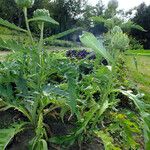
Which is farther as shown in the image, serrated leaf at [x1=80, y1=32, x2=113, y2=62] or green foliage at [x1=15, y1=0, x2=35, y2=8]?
green foliage at [x1=15, y1=0, x2=35, y2=8]

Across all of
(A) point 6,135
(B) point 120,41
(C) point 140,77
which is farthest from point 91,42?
(C) point 140,77

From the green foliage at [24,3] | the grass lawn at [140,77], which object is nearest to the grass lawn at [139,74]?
the grass lawn at [140,77]

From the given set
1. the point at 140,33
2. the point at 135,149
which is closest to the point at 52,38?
the point at 135,149

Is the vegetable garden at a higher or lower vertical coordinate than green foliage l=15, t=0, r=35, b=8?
lower

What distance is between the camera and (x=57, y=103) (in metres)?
2.83

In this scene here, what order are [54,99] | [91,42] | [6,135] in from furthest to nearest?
[54,99]
[6,135]
[91,42]

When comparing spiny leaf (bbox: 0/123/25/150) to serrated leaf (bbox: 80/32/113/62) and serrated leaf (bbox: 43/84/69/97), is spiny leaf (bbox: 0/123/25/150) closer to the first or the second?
serrated leaf (bbox: 43/84/69/97)

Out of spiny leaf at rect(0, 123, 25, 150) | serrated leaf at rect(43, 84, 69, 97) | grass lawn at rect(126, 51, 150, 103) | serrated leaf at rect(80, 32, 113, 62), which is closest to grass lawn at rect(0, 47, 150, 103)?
grass lawn at rect(126, 51, 150, 103)

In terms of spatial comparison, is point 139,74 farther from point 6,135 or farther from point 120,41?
point 6,135

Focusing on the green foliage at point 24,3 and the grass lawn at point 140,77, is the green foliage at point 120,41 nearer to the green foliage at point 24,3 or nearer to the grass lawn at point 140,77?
the grass lawn at point 140,77

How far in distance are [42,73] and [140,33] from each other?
29919 mm

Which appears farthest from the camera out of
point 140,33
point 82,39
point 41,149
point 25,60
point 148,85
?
point 140,33

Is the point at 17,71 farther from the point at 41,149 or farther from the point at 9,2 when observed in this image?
the point at 9,2

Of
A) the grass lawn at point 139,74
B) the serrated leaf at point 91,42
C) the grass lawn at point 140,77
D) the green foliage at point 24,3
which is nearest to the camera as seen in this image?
the grass lawn at point 139,74
